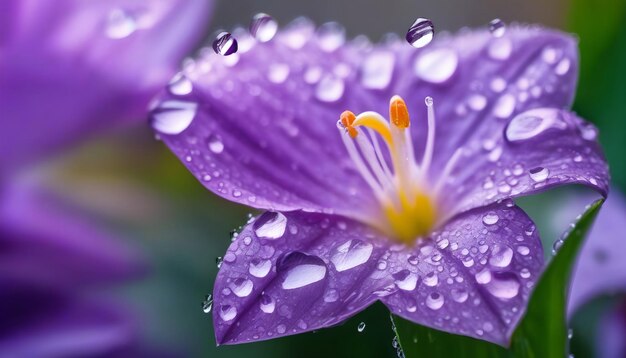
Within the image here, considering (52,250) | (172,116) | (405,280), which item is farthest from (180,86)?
(52,250)

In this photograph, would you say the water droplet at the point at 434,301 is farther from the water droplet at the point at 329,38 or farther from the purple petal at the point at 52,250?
the purple petal at the point at 52,250

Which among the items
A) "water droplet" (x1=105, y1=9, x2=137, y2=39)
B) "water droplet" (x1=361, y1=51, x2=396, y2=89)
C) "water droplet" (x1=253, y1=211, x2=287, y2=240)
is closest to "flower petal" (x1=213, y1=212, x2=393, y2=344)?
"water droplet" (x1=253, y1=211, x2=287, y2=240)

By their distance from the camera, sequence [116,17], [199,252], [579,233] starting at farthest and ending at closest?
[199,252] → [116,17] → [579,233]

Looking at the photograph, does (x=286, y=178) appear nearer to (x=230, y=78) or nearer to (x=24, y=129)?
(x=230, y=78)

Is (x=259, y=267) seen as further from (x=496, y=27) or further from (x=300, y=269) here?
(x=496, y=27)

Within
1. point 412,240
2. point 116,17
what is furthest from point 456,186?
point 116,17

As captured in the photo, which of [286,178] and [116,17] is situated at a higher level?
[116,17]
